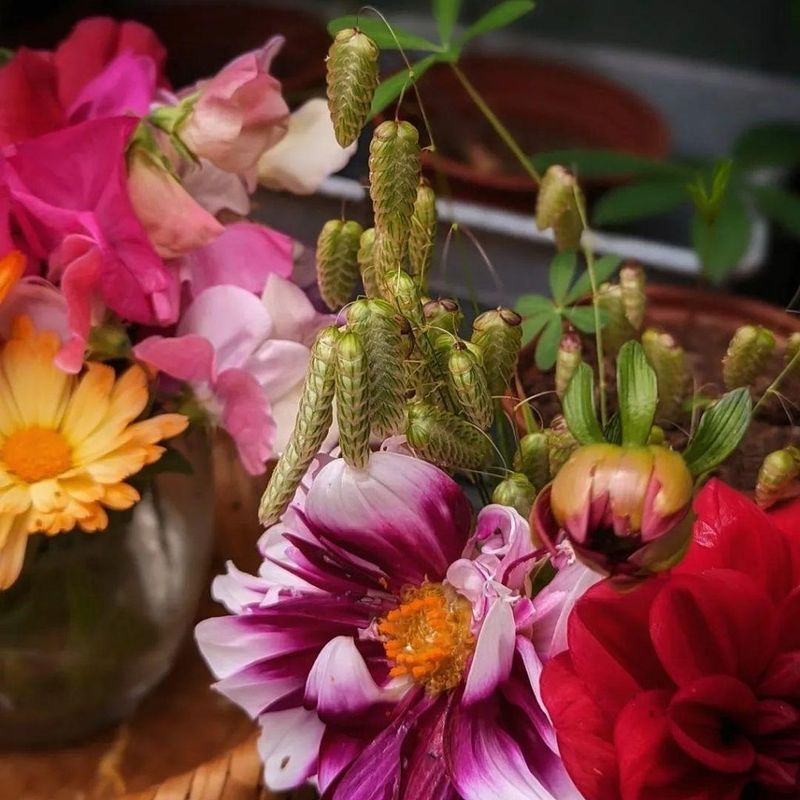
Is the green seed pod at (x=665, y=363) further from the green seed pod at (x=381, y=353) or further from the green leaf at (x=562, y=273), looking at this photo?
the green seed pod at (x=381, y=353)

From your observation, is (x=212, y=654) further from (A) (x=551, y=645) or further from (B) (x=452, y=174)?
(B) (x=452, y=174)

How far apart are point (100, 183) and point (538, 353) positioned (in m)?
0.16

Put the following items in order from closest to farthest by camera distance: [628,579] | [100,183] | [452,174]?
[628,579]
[100,183]
[452,174]

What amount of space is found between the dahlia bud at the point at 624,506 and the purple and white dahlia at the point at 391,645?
5cm

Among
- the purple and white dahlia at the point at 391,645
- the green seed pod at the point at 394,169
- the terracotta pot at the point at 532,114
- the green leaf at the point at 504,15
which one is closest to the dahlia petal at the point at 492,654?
the purple and white dahlia at the point at 391,645

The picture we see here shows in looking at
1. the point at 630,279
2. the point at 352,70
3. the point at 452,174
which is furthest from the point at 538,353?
the point at 452,174

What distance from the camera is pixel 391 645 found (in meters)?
0.31

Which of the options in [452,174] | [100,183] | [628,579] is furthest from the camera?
[452,174]

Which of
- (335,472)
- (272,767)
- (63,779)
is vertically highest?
(335,472)

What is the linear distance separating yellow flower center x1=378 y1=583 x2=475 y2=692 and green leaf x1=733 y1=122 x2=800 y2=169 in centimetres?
70

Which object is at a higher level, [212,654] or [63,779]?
[212,654]

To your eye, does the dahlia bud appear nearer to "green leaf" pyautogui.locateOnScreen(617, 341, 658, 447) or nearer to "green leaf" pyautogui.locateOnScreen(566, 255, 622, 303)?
"green leaf" pyautogui.locateOnScreen(617, 341, 658, 447)

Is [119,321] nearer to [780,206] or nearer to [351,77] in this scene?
[351,77]

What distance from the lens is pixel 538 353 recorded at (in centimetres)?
40
